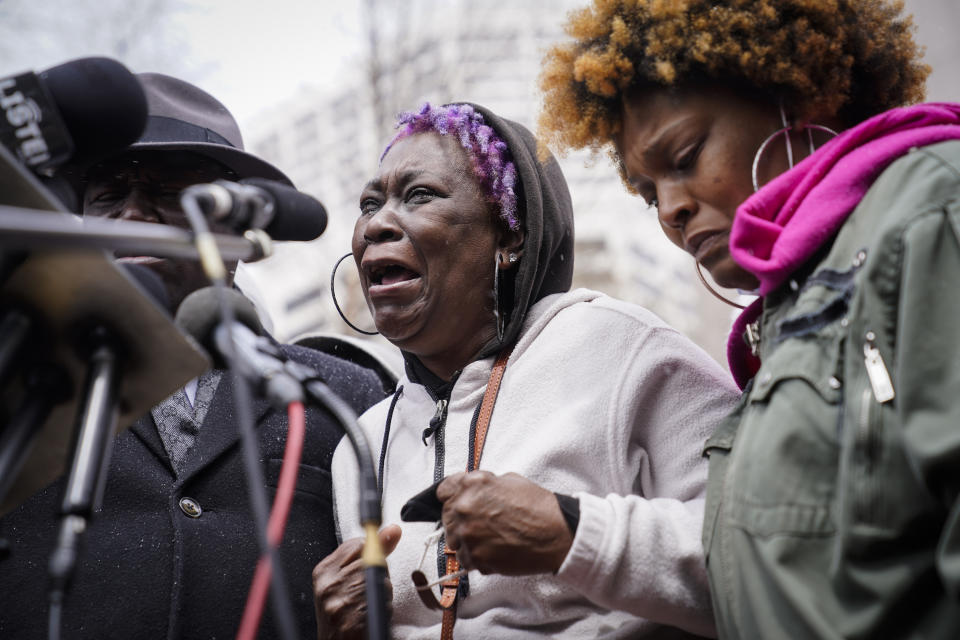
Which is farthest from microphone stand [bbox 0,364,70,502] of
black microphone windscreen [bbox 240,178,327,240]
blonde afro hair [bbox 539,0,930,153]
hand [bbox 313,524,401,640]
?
blonde afro hair [bbox 539,0,930,153]

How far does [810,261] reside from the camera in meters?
2.00

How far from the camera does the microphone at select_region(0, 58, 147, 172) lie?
5.47 ft

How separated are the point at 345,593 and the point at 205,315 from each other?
1094 mm

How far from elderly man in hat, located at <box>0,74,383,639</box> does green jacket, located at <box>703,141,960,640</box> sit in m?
1.66

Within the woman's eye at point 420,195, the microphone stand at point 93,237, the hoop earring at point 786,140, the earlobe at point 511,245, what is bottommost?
the earlobe at point 511,245

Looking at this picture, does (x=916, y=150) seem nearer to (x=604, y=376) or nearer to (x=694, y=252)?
(x=694, y=252)

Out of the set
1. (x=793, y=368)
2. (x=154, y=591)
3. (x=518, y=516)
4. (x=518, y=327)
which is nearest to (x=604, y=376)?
(x=518, y=327)

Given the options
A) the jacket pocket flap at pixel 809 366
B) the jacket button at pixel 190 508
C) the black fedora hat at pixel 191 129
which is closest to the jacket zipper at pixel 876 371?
the jacket pocket flap at pixel 809 366

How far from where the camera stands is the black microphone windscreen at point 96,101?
176 centimetres

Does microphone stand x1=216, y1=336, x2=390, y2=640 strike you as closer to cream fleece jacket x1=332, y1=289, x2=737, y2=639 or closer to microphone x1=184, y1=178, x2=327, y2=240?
microphone x1=184, y1=178, x2=327, y2=240

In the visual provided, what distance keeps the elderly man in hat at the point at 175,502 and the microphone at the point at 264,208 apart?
1.33 metres

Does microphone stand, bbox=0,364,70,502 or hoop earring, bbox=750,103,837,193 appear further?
hoop earring, bbox=750,103,837,193

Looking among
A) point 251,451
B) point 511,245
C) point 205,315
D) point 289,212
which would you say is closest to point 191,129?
point 511,245

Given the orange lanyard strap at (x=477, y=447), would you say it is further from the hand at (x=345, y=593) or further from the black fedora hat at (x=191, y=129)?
the black fedora hat at (x=191, y=129)
